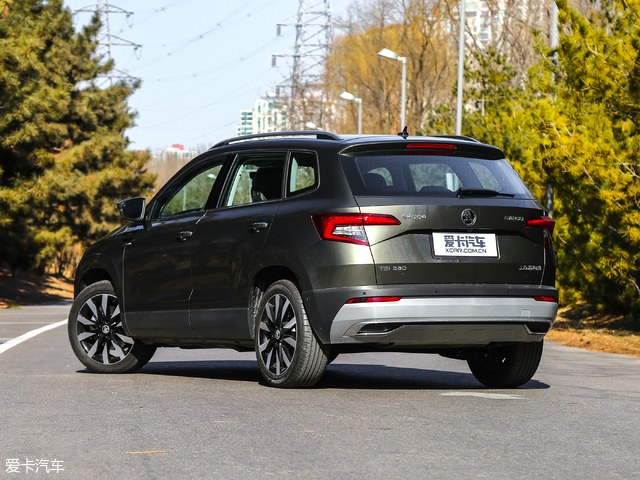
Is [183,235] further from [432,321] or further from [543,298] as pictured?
[543,298]

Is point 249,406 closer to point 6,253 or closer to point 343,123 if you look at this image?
point 6,253

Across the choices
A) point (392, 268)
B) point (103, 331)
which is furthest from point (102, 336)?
point (392, 268)

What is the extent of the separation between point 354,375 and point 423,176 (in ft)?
8.05

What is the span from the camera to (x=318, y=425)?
636 cm

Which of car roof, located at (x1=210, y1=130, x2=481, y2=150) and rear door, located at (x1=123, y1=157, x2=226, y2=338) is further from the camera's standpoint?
rear door, located at (x1=123, y1=157, x2=226, y2=338)

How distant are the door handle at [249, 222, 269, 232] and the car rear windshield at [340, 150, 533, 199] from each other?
30.3 inches

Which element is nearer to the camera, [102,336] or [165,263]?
[165,263]

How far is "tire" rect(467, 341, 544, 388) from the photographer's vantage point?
8383 mm

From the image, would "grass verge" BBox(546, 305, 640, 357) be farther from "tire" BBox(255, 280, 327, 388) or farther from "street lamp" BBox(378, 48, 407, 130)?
"street lamp" BBox(378, 48, 407, 130)

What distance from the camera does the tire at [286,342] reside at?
25.2ft

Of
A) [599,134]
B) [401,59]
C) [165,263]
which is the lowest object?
[165,263]

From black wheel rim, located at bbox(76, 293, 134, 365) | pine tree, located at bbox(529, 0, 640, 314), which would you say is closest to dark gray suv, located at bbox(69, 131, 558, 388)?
black wheel rim, located at bbox(76, 293, 134, 365)

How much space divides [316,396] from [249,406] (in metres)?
0.69

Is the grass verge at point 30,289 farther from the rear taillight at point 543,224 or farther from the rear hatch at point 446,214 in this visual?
the rear taillight at point 543,224
